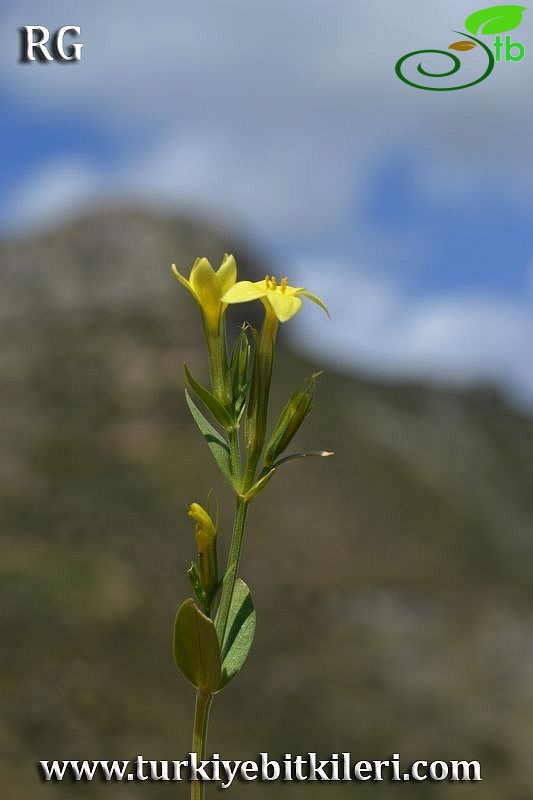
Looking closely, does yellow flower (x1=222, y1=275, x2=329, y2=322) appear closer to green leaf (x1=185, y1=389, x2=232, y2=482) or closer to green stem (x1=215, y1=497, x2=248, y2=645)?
green leaf (x1=185, y1=389, x2=232, y2=482)

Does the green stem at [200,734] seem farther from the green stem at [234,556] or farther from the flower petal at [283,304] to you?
the flower petal at [283,304]

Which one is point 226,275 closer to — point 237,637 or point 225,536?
point 237,637

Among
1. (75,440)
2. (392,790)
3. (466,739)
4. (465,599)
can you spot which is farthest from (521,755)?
(75,440)

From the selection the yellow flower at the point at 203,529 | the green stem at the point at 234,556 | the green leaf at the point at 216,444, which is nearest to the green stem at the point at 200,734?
the green stem at the point at 234,556

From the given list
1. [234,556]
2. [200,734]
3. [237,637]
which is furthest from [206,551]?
[200,734]

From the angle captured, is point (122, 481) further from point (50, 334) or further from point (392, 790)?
point (392, 790)

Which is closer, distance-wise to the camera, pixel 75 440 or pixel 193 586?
pixel 193 586
